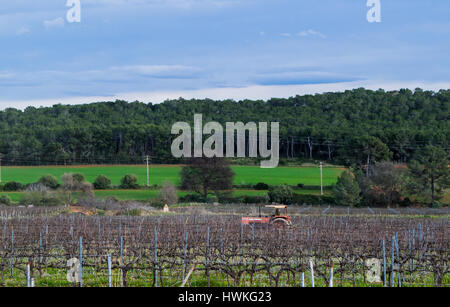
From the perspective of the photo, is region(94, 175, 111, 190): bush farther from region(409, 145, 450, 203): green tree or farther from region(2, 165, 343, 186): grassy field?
region(409, 145, 450, 203): green tree

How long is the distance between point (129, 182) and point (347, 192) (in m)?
22.1

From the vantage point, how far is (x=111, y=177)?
6116cm

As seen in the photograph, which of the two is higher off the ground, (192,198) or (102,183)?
(102,183)

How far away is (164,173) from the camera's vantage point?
6388 centimetres

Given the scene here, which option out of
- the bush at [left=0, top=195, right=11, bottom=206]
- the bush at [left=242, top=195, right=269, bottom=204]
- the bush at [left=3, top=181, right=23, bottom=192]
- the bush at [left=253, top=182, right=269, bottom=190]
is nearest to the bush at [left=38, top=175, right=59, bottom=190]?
the bush at [left=3, top=181, right=23, bottom=192]

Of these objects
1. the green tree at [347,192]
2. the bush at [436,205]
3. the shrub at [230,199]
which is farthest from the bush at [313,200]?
the bush at [436,205]

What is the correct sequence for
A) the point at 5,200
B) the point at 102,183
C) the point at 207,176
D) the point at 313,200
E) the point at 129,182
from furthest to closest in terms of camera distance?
1. the point at 102,183
2. the point at 129,182
3. the point at 207,176
4. the point at 313,200
5. the point at 5,200

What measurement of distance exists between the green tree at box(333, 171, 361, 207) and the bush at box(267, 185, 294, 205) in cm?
401

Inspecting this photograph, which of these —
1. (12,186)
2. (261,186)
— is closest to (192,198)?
(261,186)

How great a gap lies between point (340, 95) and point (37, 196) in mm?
72100

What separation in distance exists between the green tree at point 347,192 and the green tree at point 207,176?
34.6ft

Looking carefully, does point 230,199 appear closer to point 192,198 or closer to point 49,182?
point 192,198
